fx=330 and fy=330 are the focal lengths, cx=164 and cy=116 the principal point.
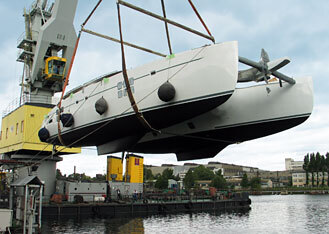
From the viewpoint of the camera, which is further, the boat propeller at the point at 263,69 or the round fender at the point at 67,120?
the round fender at the point at 67,120

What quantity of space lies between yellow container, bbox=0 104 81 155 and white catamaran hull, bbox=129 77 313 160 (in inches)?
671

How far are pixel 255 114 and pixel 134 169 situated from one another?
20.7m

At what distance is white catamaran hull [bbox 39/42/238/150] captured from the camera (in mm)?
8828

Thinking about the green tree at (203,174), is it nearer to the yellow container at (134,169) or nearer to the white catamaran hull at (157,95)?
the yellow container at (134,169)

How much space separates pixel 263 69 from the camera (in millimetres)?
9617

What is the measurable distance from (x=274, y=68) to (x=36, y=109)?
70.3ft

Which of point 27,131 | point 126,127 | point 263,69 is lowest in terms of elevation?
point 126,127

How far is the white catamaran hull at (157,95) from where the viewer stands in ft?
29.0

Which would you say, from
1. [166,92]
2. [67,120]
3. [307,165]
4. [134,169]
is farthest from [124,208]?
[307,165]

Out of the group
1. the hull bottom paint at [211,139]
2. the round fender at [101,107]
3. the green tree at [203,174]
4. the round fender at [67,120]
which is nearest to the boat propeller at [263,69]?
the hull bottom paint at [211,139]

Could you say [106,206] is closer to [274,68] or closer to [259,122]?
[259,122]

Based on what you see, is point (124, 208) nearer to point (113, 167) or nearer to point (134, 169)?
point (134, 169)

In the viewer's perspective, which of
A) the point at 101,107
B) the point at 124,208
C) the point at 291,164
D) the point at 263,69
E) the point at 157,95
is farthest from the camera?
the point at 291,164

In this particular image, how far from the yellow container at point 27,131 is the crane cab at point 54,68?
8.26 feet
